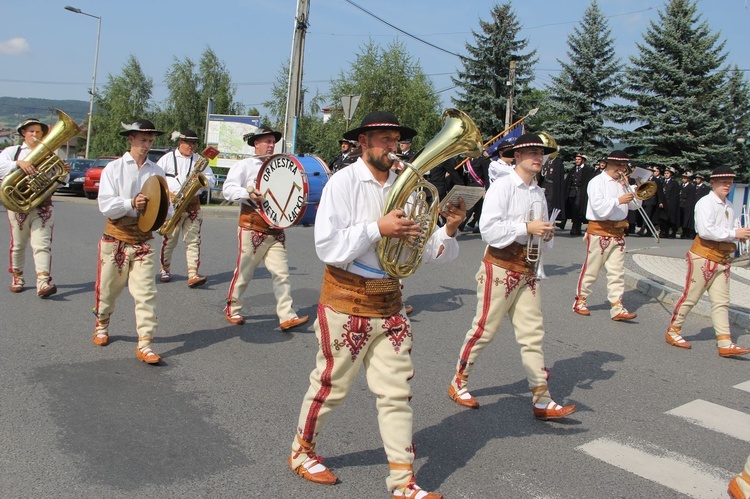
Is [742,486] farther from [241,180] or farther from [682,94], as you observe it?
[682,94]

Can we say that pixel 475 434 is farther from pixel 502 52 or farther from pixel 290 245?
pixel 502 52

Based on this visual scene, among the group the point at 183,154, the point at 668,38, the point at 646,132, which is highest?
the point at 668,38

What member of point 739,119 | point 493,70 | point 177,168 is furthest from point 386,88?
point 177,168

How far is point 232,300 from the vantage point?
23.2 ft

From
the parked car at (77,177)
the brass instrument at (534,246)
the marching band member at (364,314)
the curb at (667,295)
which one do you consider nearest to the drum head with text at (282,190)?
the brass instrument at (534,246)

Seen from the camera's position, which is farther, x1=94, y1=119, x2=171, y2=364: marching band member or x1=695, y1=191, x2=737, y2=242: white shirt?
x1=695, y1=191, x2=737, y2=242: white shirt

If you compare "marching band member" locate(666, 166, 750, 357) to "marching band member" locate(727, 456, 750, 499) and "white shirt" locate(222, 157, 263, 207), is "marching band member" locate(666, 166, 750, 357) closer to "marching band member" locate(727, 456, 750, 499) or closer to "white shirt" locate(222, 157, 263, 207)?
"marching band member" locate(727, 456, 750, 499)

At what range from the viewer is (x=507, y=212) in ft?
16.2

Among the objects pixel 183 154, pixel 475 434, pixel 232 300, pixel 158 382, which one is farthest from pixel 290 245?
pixel 475 434

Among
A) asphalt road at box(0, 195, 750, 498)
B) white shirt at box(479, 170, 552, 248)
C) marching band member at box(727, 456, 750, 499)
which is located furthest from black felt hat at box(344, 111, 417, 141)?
marching band member at box(727, 456, 750, 499)

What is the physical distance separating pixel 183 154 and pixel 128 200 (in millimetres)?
3603

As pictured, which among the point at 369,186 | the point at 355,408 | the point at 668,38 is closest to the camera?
the point at 369,186

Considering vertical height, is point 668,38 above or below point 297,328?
above

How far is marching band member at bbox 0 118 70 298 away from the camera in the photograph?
7.77m
